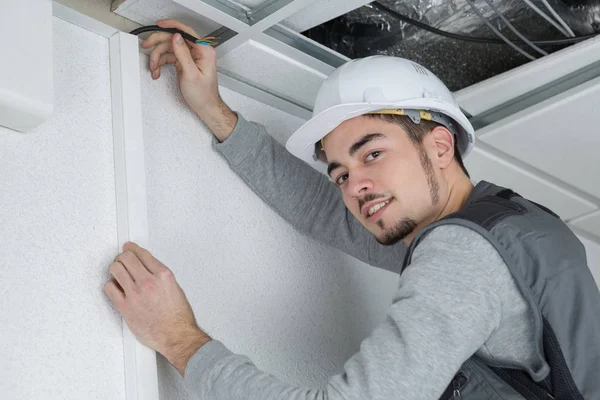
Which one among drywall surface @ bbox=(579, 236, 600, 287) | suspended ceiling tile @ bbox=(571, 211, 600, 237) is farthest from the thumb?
drywall surface @ bbox=(579, 236, 600, 287)

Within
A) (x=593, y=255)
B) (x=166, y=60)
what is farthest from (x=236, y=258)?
(x=593, y=255)

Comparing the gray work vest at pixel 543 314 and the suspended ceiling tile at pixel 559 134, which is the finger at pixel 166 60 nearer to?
the gray work vest at pixel 543 314

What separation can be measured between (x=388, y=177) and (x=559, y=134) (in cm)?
84

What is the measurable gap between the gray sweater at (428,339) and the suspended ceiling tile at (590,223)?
162cm

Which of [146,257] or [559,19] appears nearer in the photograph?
[146,257]

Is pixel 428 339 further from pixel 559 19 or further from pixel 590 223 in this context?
pixel 590 223

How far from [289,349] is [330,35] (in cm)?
78

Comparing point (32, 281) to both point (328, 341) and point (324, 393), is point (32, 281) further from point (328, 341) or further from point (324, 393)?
point (328, 341)

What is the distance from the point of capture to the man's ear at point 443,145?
5.05ft

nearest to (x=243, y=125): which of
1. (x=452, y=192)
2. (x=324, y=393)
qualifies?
(x=452, y=192)

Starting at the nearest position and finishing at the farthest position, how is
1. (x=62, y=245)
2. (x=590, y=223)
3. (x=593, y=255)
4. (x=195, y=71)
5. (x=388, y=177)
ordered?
(x=62, y=245) → (x=388, y=177) → (x=195, y=71) → (x=590, y=223) → (x=593, y=255)

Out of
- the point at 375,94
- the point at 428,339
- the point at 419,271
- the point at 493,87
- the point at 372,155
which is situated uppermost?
the point at 493,87

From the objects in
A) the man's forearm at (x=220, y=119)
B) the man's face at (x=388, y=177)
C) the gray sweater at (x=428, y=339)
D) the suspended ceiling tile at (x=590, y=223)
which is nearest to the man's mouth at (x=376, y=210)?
the man's face at (x=388, y=177)

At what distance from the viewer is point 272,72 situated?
174 centimetres
